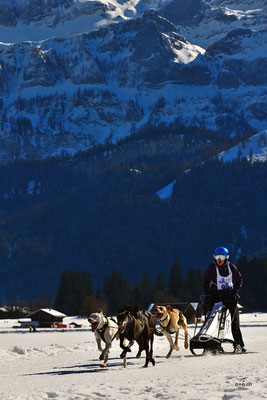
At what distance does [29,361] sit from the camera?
111 feet

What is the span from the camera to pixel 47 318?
16000cm

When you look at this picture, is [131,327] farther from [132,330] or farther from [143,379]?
[143,379]

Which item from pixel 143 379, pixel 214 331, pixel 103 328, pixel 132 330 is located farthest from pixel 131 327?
pixel 143 379

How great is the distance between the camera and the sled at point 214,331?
26.5 m

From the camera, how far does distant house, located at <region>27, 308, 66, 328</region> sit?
517 feet

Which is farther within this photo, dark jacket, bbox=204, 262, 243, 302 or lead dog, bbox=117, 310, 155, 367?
dark jacket, bbox=204, 262, 243, 302

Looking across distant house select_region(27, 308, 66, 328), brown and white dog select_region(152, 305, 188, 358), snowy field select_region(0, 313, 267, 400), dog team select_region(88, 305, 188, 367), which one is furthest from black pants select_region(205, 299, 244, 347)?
distant house select_region(27, 308, 66, 328)

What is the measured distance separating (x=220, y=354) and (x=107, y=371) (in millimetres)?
4031

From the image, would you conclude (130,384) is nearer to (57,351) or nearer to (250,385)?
(250,385)

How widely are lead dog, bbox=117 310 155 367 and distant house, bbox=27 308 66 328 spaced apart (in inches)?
5163

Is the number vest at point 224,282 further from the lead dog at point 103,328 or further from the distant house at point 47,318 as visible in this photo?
the distant house at point 47,318

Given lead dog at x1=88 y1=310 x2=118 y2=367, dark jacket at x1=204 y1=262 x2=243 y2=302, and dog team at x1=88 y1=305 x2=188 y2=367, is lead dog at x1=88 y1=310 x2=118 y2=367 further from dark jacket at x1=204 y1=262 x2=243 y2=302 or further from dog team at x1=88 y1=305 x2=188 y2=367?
dark jacket at x1=204 y1=262 x2=243 y2=302

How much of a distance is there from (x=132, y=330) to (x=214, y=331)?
2.58 meters

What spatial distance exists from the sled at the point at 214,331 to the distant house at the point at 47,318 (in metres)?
131
